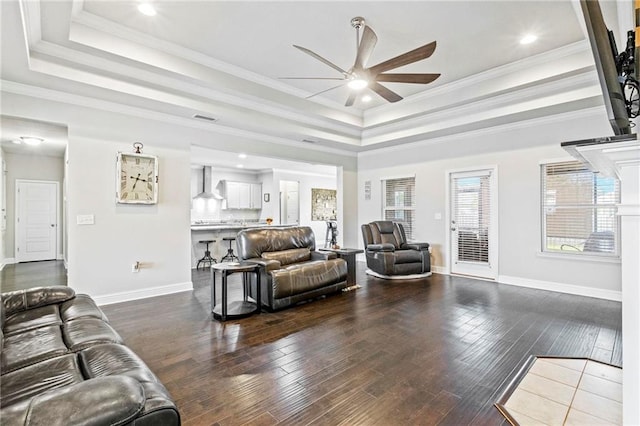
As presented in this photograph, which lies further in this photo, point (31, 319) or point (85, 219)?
point (85, 219)

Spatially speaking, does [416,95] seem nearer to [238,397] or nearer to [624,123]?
[624,123]

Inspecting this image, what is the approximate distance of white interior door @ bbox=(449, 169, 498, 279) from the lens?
560 centimetres

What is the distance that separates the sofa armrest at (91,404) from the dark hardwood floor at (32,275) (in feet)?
18.4

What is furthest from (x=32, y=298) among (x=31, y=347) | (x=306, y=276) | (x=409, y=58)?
(x=409, y=58)

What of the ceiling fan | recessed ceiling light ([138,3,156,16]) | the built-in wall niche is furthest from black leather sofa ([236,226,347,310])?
the built-in wall niche

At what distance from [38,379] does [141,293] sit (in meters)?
3.35

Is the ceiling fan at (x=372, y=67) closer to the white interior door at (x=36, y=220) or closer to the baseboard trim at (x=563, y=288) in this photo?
the baseboard trim at (x=563, y=288)

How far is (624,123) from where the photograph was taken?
1.52 meters

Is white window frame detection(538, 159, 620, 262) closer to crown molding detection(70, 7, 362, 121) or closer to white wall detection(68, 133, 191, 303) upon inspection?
crown molding detection(70, 7, 362, 121)

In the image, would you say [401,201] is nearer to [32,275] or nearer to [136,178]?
[136,178]

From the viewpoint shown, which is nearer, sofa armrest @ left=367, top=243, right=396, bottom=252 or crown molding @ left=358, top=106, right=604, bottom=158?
crown molding @ left=358, top=106, right=604, bottom=158

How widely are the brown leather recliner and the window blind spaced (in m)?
0.73

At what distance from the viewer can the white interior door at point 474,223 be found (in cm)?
560

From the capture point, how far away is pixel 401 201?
23.2 ft
